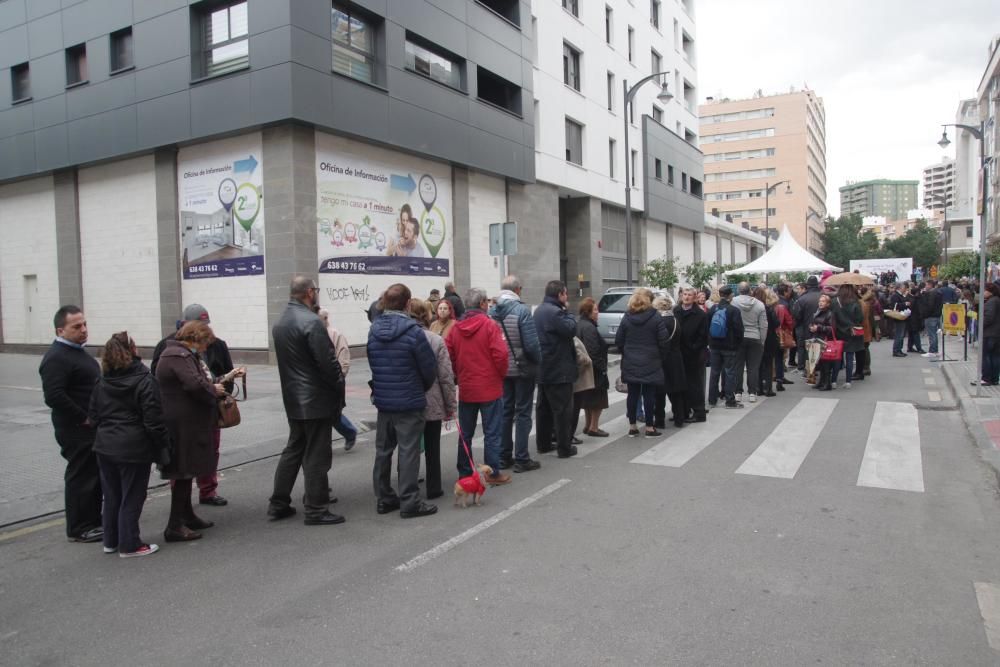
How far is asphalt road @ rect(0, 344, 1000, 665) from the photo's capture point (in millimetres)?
3385

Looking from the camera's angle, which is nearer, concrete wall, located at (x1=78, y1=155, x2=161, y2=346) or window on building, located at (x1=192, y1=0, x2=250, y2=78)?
window on building, located at (x1=192, y1=0, x2=250, y2=78)

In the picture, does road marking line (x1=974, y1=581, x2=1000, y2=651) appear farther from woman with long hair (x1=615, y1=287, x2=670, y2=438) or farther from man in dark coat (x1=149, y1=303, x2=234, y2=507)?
man in dark coat (x1=149, y1=303, x2=234, y2=507)

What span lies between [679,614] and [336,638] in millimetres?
1776

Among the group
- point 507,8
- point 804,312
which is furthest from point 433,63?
point 804,312

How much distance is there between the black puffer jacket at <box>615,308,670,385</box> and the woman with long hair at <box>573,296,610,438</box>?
29cm

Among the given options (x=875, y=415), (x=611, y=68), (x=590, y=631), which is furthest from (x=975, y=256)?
(x=590, y=631)

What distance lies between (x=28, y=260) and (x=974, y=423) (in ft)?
79.0

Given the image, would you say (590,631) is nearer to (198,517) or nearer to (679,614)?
(679,614)

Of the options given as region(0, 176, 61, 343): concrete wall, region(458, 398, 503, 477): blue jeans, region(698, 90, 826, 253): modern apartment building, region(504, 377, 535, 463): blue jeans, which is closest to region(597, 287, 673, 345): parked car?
region(504, 377, 535, 463): blue jeans

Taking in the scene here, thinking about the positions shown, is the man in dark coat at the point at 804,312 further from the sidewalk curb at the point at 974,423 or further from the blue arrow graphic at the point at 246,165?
the blue arrow graphic at the point at 246,165

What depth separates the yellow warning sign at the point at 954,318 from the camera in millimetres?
13867

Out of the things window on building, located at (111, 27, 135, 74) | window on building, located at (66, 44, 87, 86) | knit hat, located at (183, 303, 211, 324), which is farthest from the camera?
window on building, located at (66, 44, 87, 86)

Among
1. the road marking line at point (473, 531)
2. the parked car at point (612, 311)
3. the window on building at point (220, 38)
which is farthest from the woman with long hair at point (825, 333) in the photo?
the window on building at point (220, 38)

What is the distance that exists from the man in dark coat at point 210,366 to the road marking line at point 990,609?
4.96 m
